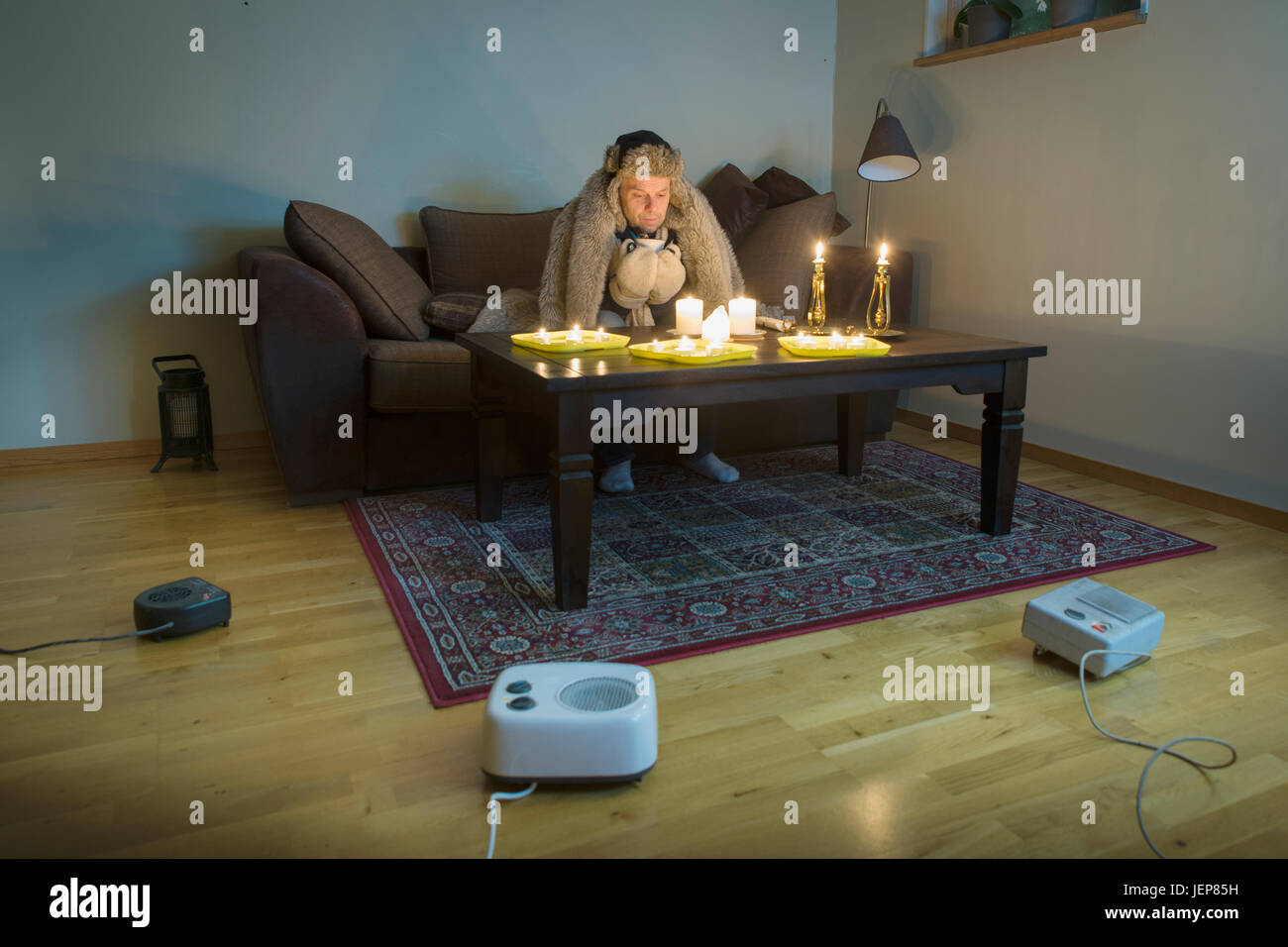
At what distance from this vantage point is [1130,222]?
8.93 feet

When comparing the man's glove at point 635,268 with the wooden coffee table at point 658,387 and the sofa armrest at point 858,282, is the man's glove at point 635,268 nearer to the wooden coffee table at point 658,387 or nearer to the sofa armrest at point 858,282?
the wooden coffee table at point 658,387

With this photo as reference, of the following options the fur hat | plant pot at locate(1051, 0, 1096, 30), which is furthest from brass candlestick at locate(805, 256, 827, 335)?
plant pot at locate(1051, 0, 1096, 30)

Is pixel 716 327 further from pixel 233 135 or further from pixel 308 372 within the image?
pixel 233 135

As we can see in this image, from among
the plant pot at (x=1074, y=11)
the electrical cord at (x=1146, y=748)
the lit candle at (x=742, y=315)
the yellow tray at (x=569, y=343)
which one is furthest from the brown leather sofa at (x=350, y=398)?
the electrical cord at (x=1146, y=748)

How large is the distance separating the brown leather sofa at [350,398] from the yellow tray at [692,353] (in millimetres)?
472

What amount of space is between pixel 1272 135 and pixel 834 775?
6.91ft

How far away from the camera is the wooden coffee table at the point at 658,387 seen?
1764 mm

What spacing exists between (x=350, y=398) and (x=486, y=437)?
18.5 inches

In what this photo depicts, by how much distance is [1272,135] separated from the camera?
2346 mm

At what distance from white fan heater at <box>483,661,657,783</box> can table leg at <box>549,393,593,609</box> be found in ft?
1.76

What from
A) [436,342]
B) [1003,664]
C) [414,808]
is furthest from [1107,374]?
[414,808]

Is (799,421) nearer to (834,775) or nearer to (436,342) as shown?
(436,342)

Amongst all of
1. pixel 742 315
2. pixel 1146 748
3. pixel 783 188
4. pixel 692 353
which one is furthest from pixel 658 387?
pixel 783 188

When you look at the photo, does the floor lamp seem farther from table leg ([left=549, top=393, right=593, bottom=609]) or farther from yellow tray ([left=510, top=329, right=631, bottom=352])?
table leg ([left=549, top=393, right=593, bottom=609])
